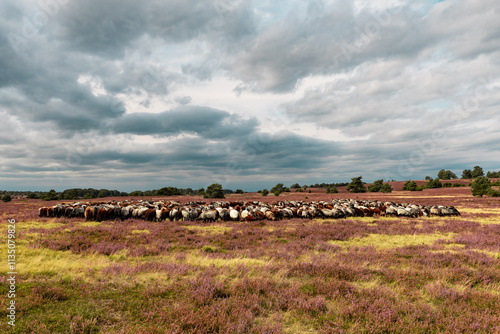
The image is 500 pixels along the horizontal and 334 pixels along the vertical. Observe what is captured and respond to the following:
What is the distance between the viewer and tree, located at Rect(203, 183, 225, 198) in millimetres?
57500

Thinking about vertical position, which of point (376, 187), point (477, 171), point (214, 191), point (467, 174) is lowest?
point (376, 187)

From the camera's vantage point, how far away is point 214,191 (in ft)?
189

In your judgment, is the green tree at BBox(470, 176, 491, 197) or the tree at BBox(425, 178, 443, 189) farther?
the tree at BBox(425, 178, 443, 189)

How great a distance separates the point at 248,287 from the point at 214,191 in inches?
2056

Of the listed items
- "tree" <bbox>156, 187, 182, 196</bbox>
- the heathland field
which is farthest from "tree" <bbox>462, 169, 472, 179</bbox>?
the heathland field

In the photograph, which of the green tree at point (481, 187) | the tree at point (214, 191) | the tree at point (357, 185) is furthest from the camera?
the tree at point (357, 185)

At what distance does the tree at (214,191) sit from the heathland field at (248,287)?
45834 mm

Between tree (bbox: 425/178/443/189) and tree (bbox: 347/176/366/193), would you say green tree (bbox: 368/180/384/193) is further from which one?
tree (bbox: 425/178/443/189)

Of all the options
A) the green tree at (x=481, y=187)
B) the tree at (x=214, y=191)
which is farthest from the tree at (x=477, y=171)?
the tree at (x=214, y=191)

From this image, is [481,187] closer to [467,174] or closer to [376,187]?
[376,187]

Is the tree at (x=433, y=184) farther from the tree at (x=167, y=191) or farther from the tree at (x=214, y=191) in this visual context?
the tree at (x=167, y=191)

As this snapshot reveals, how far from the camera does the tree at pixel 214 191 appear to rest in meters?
57.5

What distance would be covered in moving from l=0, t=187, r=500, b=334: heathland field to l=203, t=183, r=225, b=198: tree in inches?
1804

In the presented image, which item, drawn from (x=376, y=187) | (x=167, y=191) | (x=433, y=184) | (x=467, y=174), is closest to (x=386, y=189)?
(x=376, y=187)
